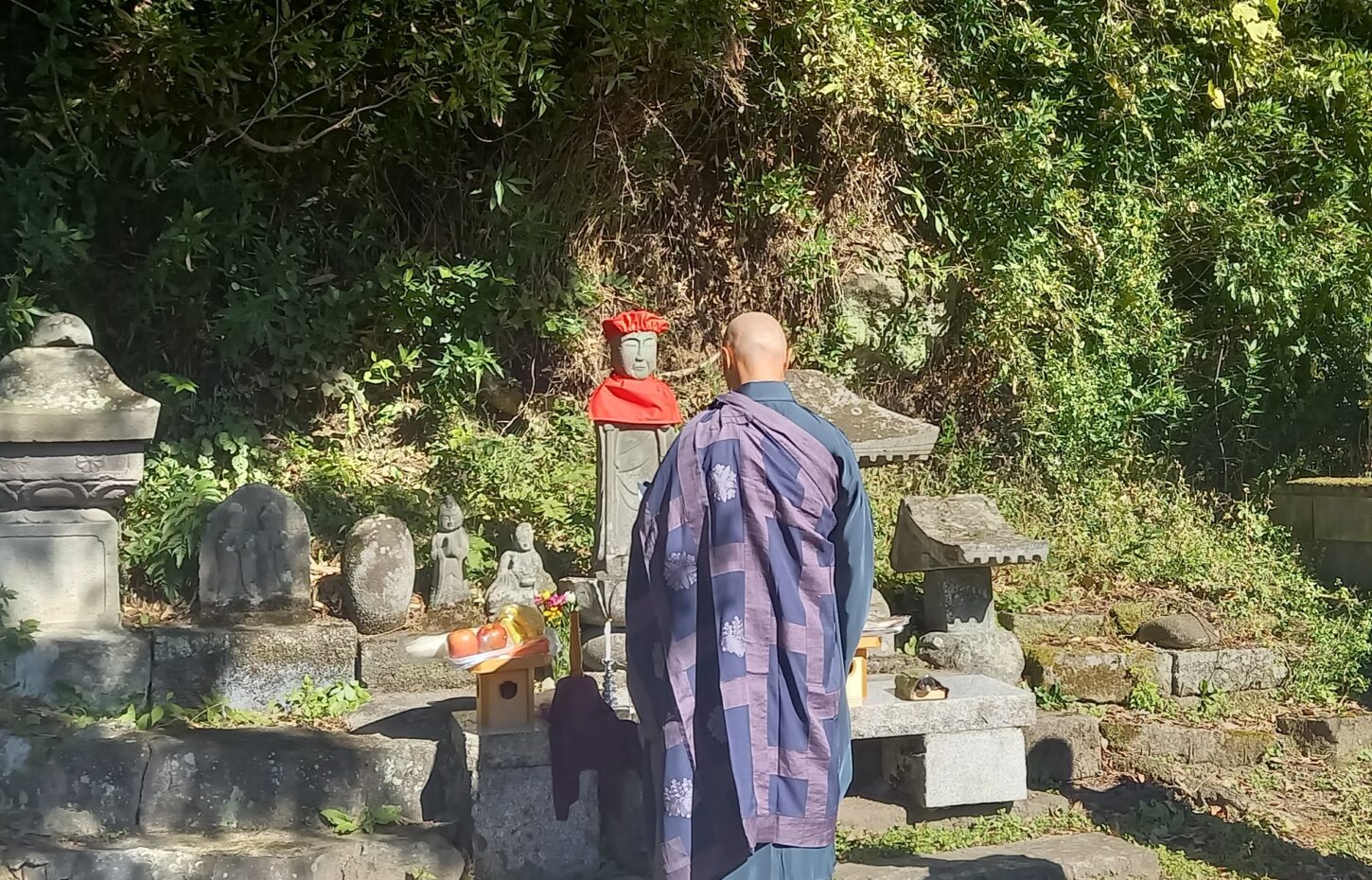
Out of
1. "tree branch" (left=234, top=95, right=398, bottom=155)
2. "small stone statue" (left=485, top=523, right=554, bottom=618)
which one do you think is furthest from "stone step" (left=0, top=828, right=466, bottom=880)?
"tree branch" (left=234, top=95, right=398, bottom=155)

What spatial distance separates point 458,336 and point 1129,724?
4.17 metres

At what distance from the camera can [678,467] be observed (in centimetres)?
329

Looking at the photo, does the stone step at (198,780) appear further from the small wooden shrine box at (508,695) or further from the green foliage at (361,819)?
the small wooden shrine box at (508,695)

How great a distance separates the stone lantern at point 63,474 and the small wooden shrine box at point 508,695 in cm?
184

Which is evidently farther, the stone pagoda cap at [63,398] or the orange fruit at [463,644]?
the stone pagoda cap at [63,398]

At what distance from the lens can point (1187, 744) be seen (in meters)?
6.04

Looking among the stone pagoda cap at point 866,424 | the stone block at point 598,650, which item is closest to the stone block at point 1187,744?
the stone pagoda cap at point 866,424

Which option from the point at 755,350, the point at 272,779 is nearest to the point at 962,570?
the point at 755,350

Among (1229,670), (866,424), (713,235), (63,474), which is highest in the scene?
(713,235)

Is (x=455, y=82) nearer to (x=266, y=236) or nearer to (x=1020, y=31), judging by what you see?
(x=266, y=236)

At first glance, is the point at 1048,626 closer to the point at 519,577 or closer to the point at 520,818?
the point at 519,577

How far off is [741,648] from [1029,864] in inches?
72.1

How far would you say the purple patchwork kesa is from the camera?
10.5 feet

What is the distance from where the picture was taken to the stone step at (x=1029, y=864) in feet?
14.2
